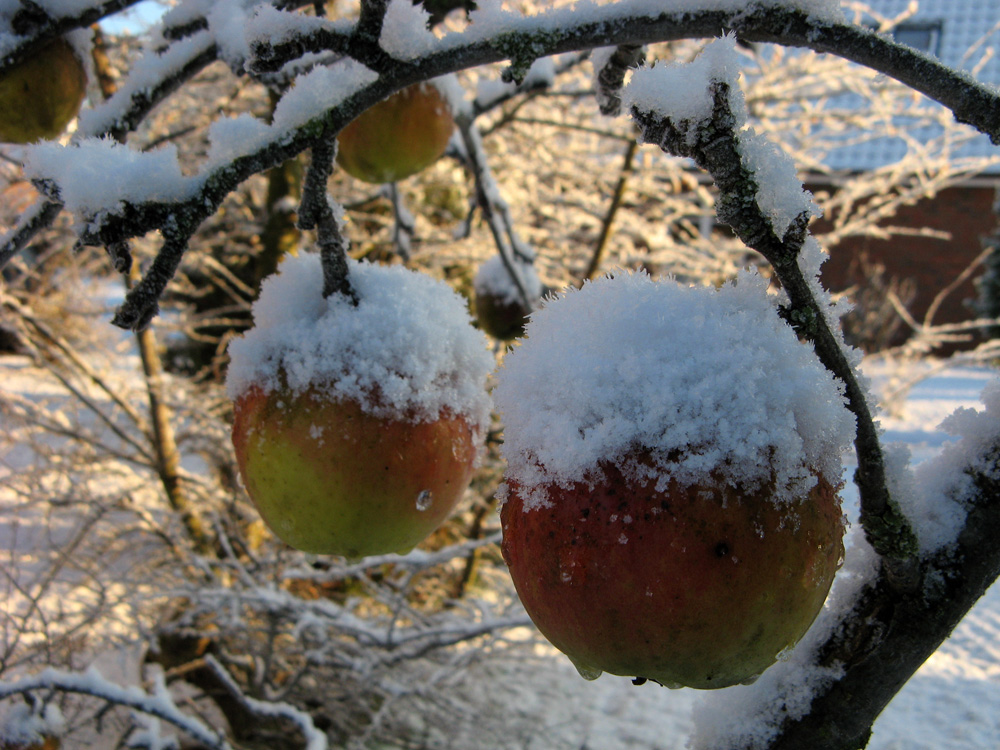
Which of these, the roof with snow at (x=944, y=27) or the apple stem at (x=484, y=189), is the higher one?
the roof with snow at (x=944, y=27)

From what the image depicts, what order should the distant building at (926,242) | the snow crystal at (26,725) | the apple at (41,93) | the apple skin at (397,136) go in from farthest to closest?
1. the distant building at (926,242)
2. the snow crystal at (26,725)
3. the apple skin at (397,136)
4. the apple at (41,93)

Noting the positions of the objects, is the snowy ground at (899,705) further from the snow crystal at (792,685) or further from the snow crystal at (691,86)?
the snow crystal at (691,86)

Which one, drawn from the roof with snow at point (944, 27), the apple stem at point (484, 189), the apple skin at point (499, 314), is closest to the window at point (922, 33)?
the roof with snow at point (944, 27)

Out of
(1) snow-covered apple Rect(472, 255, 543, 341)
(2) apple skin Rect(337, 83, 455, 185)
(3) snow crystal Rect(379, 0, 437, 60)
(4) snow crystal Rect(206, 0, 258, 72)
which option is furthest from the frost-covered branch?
(1) snow-covered apple Rect(472, 255, 543, 341)

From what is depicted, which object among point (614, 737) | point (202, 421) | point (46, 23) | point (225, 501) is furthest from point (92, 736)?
point (46, 23)

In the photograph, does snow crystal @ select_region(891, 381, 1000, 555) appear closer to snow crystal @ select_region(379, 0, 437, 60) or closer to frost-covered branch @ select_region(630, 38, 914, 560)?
frost-covered branch @ select_region(630, 38, 914, 560)

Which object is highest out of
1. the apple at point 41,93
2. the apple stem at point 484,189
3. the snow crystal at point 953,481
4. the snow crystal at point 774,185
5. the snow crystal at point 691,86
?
the apple stem at point 484,189

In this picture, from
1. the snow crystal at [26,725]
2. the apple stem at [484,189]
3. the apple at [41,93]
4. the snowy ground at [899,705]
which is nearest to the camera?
the apple at [41,93]
